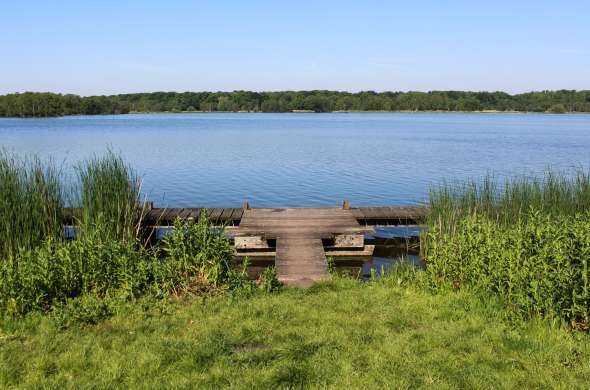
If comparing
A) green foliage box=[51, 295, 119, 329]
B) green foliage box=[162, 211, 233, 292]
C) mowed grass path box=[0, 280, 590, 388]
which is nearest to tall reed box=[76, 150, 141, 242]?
green foliage box=[162, 211, 233, 292]

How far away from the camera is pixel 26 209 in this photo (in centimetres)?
877

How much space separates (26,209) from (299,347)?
6.15 m

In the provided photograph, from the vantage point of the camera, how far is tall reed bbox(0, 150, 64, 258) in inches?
336

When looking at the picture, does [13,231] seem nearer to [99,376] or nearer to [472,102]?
[99,376]

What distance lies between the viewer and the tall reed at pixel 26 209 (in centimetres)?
852

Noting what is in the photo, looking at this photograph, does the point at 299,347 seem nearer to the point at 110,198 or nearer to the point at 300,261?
the point at 300,261

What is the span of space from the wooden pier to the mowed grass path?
200 cm

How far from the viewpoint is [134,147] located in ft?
134

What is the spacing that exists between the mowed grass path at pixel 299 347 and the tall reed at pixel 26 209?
2.99 metres

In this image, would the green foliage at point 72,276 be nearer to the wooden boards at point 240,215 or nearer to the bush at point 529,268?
the bush at point 529,268

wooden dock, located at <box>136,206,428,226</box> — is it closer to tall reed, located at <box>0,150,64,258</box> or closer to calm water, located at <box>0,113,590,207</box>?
tall reed, located at <box>0,150,64,258</box>

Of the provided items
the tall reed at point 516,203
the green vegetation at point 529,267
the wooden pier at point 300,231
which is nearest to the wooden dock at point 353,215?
the wooden pier at point 300,231

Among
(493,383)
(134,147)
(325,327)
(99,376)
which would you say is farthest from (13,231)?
(134,147)

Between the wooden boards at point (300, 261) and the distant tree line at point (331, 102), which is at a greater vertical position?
the distant tree line at point (331, 102)
